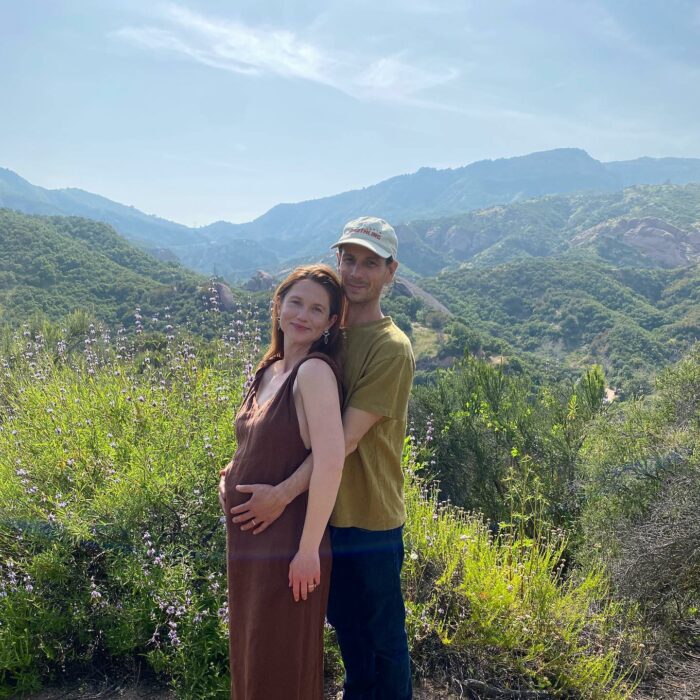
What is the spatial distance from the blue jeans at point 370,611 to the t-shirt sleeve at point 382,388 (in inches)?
17.2

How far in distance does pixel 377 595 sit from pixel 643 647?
2.14 metres

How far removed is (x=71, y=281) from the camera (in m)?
33.6

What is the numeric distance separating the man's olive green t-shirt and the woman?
0.09m

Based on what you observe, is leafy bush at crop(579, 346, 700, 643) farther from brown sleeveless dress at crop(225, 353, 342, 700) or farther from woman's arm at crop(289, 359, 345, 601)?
woman's arm at crop(289, 359, 345, 601)

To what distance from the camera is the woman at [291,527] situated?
5.23ft

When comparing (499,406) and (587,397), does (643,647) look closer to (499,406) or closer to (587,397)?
(499,406)

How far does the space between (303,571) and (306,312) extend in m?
0.81

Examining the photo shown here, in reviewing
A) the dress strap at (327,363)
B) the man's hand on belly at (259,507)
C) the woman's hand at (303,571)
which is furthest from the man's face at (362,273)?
the woman's hand at (303,571)

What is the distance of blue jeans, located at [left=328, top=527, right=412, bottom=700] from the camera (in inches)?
70.4

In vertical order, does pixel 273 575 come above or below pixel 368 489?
below

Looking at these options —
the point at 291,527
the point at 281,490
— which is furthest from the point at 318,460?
the point at 291,527

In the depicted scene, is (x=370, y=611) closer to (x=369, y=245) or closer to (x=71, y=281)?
(x=369, y=245)

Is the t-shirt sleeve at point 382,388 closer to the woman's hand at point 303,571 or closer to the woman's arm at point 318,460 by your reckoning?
the woman's arm at point 318,460

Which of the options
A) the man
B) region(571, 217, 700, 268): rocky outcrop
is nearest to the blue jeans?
the man
